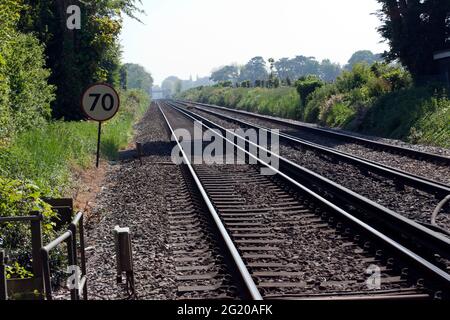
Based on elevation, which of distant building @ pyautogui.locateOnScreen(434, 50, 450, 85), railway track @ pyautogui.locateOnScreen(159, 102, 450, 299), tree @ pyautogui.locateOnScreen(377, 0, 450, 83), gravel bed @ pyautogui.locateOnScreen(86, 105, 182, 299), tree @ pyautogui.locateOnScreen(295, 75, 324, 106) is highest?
tree @ pyautogui.locateOnScreen(377, 0, 450, 83)

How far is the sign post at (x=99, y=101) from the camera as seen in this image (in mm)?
13828

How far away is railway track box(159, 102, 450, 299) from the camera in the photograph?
588 centimetres

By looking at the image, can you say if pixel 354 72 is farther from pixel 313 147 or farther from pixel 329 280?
pixel 329 280

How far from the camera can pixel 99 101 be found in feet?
45.6

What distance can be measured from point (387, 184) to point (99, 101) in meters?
6.48

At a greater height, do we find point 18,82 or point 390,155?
point 18,82

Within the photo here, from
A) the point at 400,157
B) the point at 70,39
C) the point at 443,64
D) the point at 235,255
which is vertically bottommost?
the point at 235,255

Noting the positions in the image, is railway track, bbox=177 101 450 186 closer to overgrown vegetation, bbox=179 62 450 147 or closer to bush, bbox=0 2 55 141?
Result: overgrown vegetation, bbox=179 62 450 147

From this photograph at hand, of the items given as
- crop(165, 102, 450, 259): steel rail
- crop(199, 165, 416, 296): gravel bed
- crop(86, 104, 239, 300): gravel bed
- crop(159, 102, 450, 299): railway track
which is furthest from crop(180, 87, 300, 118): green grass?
crop(199, 165, 416, 296): gravel bed

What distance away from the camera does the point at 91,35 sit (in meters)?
22.5

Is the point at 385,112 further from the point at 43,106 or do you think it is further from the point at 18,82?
the point at 18,82

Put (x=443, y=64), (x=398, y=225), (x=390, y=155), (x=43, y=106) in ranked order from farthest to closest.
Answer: (x=443, y=64) < (x=43, y=106) < (x=390, y=155) < (x=398, y=225)

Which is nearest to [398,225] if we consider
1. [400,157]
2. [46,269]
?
[46,269]
